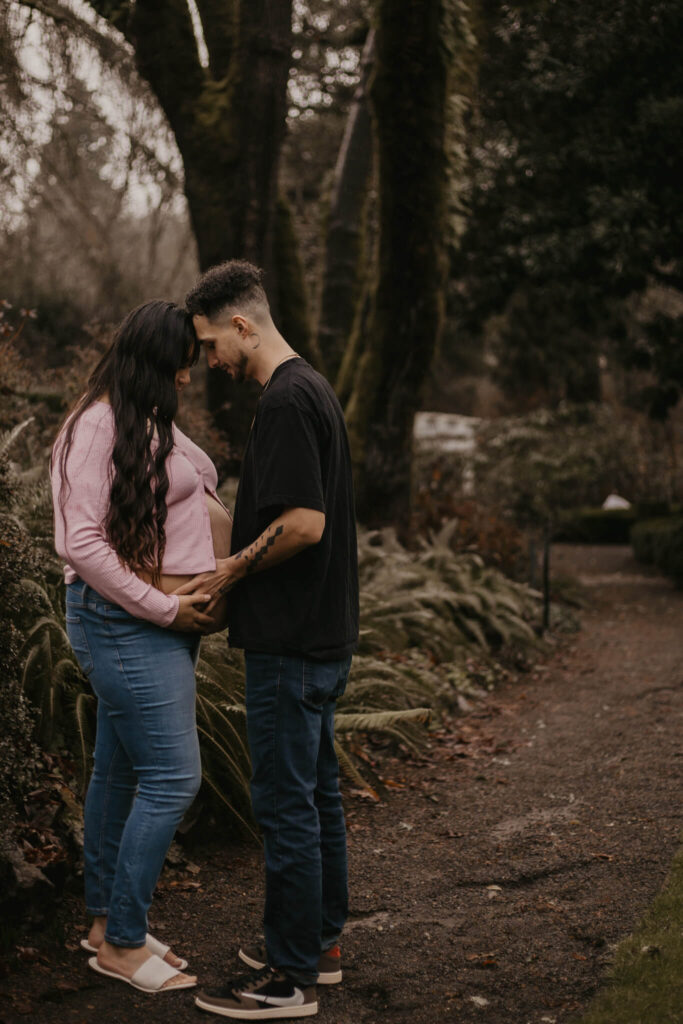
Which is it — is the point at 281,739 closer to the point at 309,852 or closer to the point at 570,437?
the point at 309,852

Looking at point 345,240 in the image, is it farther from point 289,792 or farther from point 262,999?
point 262,999

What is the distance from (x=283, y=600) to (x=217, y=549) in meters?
0.31

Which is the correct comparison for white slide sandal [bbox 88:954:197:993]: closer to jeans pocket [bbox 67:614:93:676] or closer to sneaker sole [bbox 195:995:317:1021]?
sneaker sole [bbox 195:995:317:1021]

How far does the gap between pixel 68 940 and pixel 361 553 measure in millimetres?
5735

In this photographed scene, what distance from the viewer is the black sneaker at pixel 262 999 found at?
310cm

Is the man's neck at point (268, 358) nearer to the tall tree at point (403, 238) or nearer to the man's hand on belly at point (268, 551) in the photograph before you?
the man's hand on belly at point (268, 551)

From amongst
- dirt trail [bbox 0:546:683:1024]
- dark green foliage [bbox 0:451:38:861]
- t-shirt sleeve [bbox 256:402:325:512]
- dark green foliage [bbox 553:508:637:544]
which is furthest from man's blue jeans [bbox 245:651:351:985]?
dark green foliage [bbox 553:508:637:544]

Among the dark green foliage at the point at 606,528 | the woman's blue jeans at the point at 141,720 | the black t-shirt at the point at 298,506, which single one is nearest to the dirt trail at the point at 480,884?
the woman's blue jeans at the point at 141,720

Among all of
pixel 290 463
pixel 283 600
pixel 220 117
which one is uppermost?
pixel 220 117

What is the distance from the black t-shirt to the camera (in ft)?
9.82

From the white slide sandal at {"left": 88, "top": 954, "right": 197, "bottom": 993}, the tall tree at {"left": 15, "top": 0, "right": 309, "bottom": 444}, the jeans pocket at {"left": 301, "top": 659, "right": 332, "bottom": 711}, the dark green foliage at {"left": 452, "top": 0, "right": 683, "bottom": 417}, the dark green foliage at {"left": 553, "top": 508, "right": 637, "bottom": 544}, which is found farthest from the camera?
the dark green foliage at {"left": 553, "top": 508, "right": 637, "bottom": 544}

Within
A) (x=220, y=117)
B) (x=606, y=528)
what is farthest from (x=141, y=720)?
(x=606, y=528)

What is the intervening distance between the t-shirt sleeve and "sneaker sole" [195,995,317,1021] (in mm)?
1557

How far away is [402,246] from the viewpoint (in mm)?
9766
